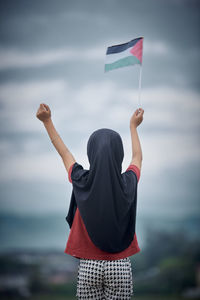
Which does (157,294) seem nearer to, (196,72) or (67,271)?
(67,271)

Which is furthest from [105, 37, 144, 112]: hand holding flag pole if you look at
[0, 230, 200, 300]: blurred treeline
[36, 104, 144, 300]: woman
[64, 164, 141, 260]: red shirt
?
Result: [0, 230, 200, 300]: blurred treeline

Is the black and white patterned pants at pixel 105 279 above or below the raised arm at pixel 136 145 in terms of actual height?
below

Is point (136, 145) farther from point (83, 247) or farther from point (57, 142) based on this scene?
point (83, 247)

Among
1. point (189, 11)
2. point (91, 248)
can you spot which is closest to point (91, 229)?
point (91, 248)

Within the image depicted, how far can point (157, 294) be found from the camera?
5.11 metres

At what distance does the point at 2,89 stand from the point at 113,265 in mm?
4363

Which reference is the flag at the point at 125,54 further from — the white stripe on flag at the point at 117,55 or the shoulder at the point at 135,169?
the shoulder at the point at 135,169

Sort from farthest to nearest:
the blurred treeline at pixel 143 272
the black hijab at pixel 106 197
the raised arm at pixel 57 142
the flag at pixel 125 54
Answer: the blurred treeline at pixel 143 272
the flag at pixel 125 54
the raised arm at pixel 57 142
the black hijab at pixel 106 197

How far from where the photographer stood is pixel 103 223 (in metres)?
1.37

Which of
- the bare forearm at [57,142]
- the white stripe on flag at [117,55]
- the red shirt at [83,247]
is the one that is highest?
the white stripe on flag at [117,55]

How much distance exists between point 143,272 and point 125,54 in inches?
154

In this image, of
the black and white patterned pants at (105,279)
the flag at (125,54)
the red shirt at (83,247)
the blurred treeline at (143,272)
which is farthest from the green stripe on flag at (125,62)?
the blurred treeline at (143,272)

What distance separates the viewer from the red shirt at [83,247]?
4.63ft

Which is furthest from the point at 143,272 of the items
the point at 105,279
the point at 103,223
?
the point at 103,223
